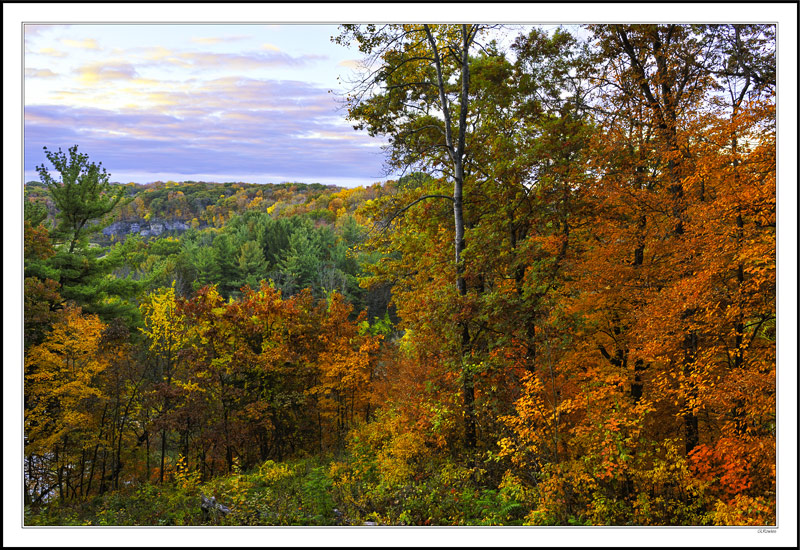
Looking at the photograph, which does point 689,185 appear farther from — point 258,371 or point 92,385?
point 92,385

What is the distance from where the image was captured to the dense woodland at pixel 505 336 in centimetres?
751

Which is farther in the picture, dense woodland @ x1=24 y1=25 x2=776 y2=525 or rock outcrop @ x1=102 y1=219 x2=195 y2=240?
rock outcrop @ x1=102 y1=219 x2=195 y2=240

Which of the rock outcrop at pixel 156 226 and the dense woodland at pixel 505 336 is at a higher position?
the rock outcrop at pixel 156 226

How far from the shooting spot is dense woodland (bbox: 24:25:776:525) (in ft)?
24.6

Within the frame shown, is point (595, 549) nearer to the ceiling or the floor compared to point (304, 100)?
nearer to the floor

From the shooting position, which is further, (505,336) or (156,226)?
(156,226)

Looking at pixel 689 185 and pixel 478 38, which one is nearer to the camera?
pixel 689 185

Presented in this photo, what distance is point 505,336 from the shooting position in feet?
29.8

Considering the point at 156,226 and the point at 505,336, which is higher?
the point at 156,226

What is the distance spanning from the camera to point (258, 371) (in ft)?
51.4

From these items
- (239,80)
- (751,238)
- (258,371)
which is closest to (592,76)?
(751,238)

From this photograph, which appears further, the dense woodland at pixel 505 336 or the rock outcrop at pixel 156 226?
the rock outcrop at pixel 156 226
